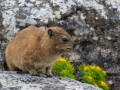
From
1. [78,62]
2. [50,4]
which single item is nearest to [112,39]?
[78,62]

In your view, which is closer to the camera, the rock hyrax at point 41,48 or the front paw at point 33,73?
the rock hyrax at point 41,48

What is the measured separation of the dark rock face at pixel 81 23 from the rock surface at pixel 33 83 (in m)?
2.29

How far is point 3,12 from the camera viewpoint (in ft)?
29.1

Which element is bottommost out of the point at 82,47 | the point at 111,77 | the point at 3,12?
the point at 111,77

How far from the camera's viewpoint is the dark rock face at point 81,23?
348 inches

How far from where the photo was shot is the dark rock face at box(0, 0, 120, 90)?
348 inches

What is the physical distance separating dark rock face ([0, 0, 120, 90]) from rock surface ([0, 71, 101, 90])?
229 centimetres

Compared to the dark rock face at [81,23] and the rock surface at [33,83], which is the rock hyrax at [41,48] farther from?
the dark rock face at [81,23]

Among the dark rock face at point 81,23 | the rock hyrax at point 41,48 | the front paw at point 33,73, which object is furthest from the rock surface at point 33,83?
the dark rock face at point 81,23

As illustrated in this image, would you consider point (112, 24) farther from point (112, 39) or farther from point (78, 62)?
point (78, 62)

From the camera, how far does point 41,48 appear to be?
6781mm

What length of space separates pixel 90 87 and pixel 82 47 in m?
2.76

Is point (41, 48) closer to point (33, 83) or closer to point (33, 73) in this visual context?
point (33, 73)

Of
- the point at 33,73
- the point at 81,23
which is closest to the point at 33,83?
the point at 33,73
